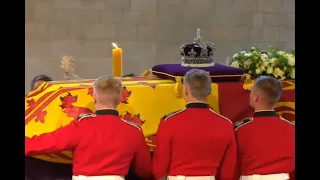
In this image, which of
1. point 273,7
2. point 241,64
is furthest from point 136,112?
point 273,7

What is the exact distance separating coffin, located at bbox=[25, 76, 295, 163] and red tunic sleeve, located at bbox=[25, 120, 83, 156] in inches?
1.7

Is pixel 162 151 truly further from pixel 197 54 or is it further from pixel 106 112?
pixel 197 54

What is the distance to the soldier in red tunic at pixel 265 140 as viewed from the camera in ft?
7.33

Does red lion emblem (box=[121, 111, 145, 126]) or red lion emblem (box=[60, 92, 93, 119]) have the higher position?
red lion emblem (box=[60, 92, 93, 119])

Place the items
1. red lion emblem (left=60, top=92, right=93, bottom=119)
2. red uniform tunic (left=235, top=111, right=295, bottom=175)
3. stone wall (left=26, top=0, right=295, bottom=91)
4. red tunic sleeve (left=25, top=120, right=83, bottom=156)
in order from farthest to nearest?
stone wall (left=26, top=0, right=295, bottom=91), red uniform tunic (left=235, top=111, right=295, bottom=175), red lion emblem (left=60, top=92, right=93, bottom=119), red tunic sleeve (left=25, top=120, right=83, bottom=156)

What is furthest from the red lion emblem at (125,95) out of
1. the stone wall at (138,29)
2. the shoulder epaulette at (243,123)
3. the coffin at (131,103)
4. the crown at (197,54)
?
the stone wall at (138,29)

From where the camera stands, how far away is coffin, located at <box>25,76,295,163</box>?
208cm

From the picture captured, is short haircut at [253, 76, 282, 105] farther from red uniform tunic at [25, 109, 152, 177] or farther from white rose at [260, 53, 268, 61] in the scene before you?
red uniform tunic at [25, 109, 152, 177]

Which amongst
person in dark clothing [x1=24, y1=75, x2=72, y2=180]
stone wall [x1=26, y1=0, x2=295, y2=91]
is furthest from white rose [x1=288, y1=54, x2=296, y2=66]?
stone wall [x1=26, y1=0, x2=295, y2=91]

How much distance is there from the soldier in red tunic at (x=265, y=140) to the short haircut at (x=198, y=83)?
25 cm

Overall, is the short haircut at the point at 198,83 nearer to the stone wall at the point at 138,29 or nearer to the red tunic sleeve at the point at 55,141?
the red tunic sleeve at the point at 55,141

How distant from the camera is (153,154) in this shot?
2.19 metres

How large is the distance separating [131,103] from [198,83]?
0.31 meters

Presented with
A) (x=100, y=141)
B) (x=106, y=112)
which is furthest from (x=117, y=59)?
(x=100, y=141)
